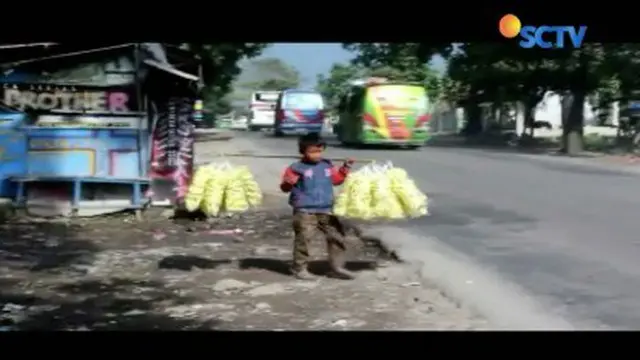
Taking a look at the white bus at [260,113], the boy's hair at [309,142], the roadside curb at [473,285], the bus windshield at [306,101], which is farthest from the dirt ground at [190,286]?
the white bus at [260,113]

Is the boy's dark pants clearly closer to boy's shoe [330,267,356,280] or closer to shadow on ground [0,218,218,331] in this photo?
boy's shoe [330,267,356,280]

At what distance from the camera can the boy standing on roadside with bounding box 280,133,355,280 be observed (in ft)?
24.5

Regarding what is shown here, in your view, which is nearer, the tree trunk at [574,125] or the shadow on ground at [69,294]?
the shadow on ground at [69,294]

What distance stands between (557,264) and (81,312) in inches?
169

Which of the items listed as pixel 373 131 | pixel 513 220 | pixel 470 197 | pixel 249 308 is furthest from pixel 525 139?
pixel 249 308

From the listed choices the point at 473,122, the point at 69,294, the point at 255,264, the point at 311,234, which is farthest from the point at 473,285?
the point at 473,122

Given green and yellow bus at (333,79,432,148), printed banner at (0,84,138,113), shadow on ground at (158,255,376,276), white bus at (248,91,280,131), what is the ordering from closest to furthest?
shadow on ground at (158,255,376,276) → printed banner at (0,84,138,113) → green and yellow bus at (333,79,432,148) → white bus at (248,91,280,131)

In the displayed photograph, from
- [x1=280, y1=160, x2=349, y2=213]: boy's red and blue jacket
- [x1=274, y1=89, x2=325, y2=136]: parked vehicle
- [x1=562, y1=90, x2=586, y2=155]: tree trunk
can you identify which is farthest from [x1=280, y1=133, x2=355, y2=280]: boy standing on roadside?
[x1=562, y1=90, x2=586, y2=155]: tree trunk

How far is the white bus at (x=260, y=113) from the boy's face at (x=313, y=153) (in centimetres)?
2889

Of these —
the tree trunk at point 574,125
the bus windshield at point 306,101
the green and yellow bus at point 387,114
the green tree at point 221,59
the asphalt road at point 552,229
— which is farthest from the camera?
the bus windshield at point 306,101

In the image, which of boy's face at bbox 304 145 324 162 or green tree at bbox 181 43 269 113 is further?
green tree at bbox 181 43 269 113

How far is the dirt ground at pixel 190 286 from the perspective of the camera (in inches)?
243

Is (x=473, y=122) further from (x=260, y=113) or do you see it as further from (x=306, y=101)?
(x=306, y=101)

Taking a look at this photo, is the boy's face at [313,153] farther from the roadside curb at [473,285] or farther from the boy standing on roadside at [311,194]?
the roadside curb at [473,285]
